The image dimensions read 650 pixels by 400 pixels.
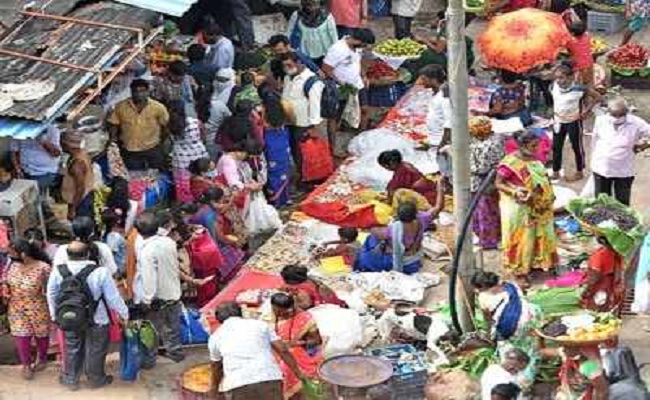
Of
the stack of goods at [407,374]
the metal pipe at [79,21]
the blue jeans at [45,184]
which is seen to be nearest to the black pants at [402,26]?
the metal pipe at [79,21]

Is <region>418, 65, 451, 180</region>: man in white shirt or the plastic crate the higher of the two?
<region>418, 65, 451, 180</region>: man in white shirt

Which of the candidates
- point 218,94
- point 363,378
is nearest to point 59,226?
point 218,94

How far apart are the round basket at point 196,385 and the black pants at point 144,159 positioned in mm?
3516

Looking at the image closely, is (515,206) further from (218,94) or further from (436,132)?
(218,94)

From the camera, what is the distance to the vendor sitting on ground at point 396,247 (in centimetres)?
1404

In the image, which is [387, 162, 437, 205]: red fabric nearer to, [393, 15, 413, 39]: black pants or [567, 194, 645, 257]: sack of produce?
[567, 194, 645, 257]: sack of produce

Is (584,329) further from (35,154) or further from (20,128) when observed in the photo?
(35,154)

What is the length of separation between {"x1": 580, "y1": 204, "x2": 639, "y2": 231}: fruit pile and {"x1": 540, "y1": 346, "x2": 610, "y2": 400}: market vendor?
1.61 m

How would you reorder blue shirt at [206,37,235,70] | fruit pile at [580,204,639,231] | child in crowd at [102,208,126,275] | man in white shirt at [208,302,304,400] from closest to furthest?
man in white shirt at [208,302,304,400] → fruit pile at [580,204,639,231] → child in crowd at [102,208,126,275] → blue shirt at [206,37,235,70]

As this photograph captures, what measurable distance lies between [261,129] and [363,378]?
4522 millimetres

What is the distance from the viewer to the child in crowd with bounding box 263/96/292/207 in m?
15.9

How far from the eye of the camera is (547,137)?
16.7 meters

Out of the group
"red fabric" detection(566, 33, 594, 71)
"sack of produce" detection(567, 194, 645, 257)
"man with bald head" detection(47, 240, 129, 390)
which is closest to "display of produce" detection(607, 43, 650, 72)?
"red fabric" detection(566, 33, 594, 71)

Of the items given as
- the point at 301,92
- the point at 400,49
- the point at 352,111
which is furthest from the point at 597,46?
the point at 301,92
